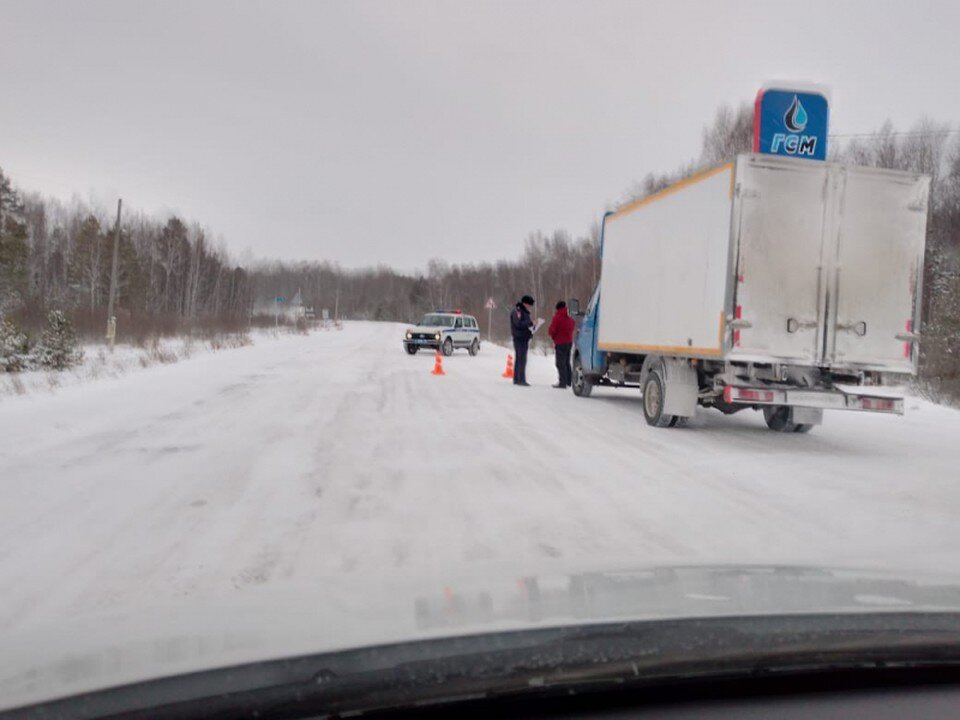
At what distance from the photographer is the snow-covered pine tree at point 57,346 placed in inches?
704

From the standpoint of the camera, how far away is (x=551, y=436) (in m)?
10.0

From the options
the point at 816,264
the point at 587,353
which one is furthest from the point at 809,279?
the point at 587,353

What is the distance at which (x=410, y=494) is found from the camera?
6.58m

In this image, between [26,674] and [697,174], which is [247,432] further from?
[26,674]

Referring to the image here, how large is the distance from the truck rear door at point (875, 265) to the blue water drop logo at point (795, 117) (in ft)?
14.8

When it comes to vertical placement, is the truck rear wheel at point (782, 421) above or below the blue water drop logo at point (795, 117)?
below

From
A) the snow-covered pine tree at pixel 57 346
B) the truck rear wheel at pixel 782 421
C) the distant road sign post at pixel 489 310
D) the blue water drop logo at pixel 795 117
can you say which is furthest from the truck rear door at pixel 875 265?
the distant road sign post at pixel 489 310

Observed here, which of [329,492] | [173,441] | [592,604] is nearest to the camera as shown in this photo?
[592,604]

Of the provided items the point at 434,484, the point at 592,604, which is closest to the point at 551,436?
the point at 434,484

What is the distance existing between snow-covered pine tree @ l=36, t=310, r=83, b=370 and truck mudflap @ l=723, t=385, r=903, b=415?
1543 centimetres

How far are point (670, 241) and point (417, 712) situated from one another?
33.0 feet

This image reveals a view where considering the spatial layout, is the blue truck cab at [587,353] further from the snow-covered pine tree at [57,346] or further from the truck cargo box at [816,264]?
the snow-covered pine tree at [57,346]

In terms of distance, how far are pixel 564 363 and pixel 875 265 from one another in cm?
889

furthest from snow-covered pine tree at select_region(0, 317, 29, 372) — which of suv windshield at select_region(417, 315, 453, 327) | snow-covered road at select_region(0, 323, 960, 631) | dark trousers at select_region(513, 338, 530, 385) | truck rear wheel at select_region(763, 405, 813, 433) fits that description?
suv windshield at select_region(417, 315, 453, 327)
